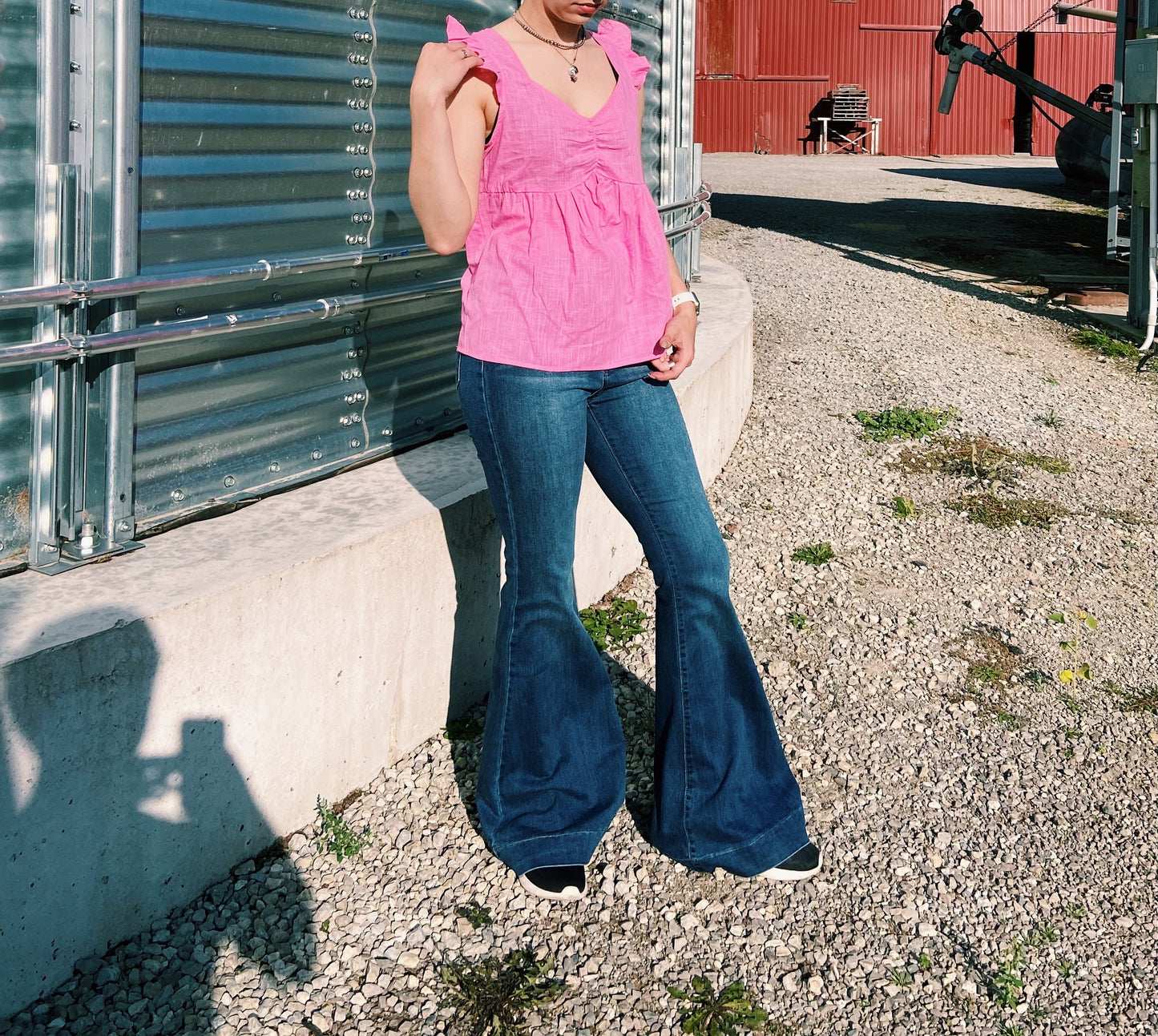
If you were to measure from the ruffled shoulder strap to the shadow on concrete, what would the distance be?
1.58 meters

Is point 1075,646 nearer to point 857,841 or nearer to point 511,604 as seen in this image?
point 857,841

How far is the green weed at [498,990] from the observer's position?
8.73 feet

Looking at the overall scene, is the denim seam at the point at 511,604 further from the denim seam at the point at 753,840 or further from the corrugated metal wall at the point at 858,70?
the corrugated metal wall at the point at 858,70

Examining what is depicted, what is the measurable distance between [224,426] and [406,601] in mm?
709

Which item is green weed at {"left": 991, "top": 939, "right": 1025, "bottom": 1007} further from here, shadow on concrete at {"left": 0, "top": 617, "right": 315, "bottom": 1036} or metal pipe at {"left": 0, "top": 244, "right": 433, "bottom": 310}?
metal pipe at {"left": 0, "top": 244, "right": 433, "bottom": 310}

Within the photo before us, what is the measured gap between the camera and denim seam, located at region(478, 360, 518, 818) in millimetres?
2688

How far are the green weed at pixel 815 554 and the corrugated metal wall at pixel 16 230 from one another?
311cm

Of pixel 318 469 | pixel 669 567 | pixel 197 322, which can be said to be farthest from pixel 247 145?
pixel 669 567

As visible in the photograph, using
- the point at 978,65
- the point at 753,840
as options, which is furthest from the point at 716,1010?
the point at 978,65

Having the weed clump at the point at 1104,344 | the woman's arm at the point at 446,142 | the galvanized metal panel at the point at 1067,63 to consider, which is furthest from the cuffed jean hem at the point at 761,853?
the galvanized metal panel at the point at 1067,63

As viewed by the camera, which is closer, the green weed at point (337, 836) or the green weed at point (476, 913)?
the green weed at point (476, 913)

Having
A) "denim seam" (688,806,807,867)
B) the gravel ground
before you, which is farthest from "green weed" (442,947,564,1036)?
"denim seam" (688,806,807,867)

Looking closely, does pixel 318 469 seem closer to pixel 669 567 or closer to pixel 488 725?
pixel 488 725

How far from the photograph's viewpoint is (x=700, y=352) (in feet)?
19.2
